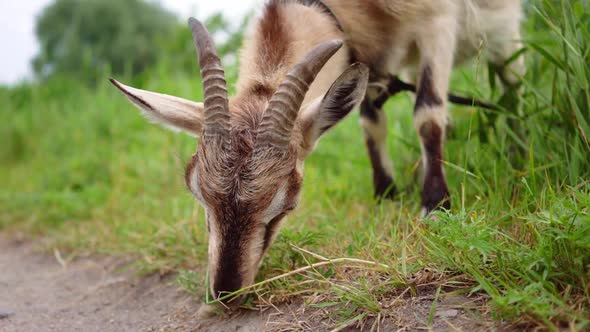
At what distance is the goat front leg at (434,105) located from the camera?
11.2ft

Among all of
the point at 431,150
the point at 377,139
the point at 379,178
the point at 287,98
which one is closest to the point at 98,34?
the point at 377,139

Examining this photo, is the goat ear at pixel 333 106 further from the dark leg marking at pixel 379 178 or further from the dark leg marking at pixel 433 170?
the dark leg marking at pixel 379 178

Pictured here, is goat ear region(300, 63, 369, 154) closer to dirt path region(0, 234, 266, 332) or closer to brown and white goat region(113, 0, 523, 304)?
brown and white goat region(113, 0, 523, 304)

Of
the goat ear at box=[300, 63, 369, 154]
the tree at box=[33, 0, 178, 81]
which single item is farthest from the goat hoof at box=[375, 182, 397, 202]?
the tree at box=[33, 0, 178, 81]

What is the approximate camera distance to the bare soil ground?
2309 millimetres

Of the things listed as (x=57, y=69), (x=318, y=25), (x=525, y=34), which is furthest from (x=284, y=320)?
(x=57, y=69)

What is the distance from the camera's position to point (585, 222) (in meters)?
2.11

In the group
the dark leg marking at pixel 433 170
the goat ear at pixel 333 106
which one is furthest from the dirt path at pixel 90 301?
the dark leg marking at pixel 433 170

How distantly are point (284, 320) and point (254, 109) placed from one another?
3.31 ft

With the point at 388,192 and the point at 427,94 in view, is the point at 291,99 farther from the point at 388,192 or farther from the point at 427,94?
the point at 388,192

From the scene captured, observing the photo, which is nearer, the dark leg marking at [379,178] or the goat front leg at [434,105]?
the goat front leg at [434,105]

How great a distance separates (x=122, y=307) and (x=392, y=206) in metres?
1.69

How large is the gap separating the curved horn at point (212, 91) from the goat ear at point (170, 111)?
0.38m

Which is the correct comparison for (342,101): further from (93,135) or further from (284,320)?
(93,135)
